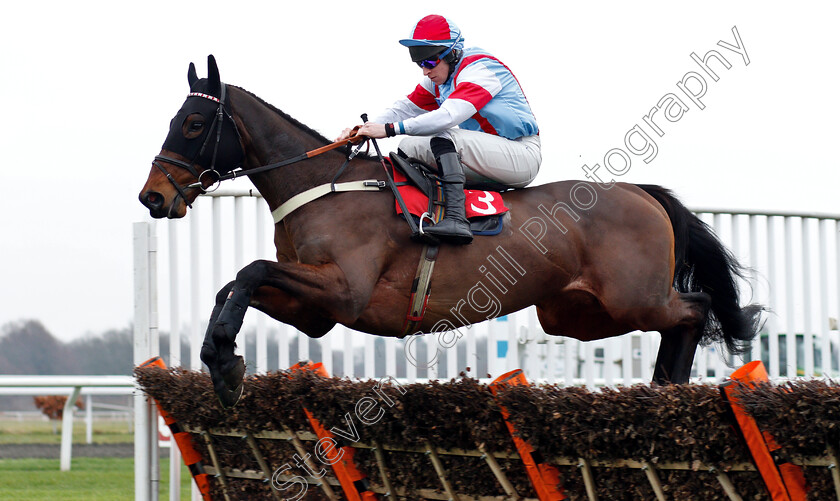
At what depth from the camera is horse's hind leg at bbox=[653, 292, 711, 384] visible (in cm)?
464

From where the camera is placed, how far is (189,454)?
4562 mm

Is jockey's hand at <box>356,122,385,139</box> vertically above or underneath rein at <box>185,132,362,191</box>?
above

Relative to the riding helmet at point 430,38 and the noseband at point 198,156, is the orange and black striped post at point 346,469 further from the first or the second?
the riding helmet at point 430,38

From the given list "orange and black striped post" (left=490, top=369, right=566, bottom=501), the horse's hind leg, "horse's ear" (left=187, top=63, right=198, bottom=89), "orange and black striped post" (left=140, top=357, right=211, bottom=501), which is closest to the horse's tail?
the horse's hind leg

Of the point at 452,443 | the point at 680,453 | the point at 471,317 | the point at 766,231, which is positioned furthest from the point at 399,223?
the point at 766,231

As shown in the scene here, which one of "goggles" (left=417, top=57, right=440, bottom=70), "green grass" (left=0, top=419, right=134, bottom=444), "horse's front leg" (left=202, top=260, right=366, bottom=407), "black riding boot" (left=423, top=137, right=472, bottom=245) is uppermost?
"goggles" (left=417, top=57, right=440, bottom=70)

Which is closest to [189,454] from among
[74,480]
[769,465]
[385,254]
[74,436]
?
[385,254]

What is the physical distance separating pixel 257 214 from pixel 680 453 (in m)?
2.95

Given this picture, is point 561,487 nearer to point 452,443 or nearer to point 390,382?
point 452,443

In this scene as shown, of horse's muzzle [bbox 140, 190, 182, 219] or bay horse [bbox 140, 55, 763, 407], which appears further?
horse's muzzle [bbox 140, 190, 182, 219]

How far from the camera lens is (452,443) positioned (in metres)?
3.53

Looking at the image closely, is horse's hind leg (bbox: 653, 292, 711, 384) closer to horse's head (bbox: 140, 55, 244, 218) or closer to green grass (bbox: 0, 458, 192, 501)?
horse's head (bbox: 140, 55, 244, 218)

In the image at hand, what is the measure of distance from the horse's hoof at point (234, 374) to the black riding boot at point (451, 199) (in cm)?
99

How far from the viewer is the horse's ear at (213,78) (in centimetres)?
399
